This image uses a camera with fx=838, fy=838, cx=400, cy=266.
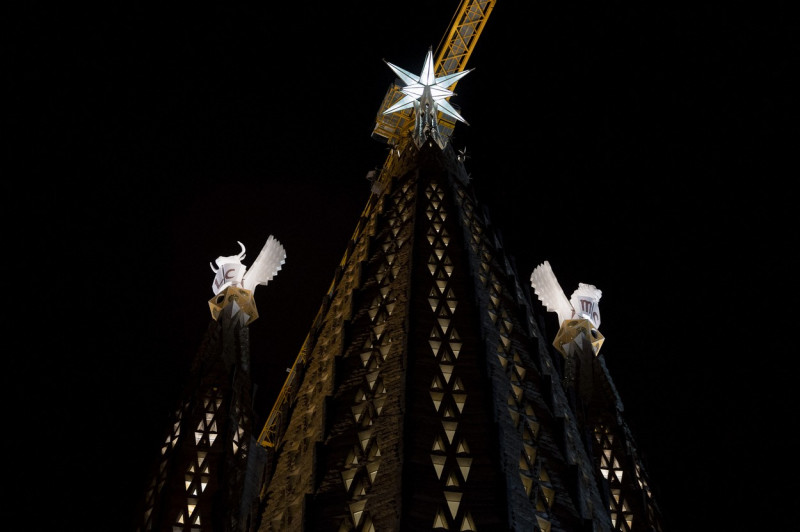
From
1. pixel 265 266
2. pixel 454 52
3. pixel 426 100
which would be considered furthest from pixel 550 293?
pixel 454 52

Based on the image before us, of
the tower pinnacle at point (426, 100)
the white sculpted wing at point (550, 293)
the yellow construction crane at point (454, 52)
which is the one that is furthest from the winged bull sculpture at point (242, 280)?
the yellow construction crane at point (454, 52)

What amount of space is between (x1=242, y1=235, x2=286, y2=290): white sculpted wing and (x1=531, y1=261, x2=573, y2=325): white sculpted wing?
10.1 meters

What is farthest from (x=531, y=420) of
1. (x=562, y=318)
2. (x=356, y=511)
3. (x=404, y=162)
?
(x=404, y=162)

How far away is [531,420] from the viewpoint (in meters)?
23.5

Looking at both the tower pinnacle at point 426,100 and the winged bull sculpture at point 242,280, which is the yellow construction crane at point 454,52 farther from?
the winged bull sculpture at point 242,280

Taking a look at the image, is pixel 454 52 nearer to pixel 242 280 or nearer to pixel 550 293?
pixel 550 293

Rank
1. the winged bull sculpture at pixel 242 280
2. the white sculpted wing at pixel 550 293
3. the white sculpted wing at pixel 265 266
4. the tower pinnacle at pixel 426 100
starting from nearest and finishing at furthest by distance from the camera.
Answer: the winged bull sculpture at pixel 242 280 → the white sculpted wing at pixel 265 266 → the white sculpted wing at pixel 550 293 → the tower pinnacle at pixel 426 100

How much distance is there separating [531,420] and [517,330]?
450cm

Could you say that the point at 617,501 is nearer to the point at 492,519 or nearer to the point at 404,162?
the point at 492,519

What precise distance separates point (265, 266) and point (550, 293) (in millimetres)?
10972

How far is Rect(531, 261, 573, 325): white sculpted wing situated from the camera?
31781 mm

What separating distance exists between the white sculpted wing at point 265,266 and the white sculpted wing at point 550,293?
1008 cm

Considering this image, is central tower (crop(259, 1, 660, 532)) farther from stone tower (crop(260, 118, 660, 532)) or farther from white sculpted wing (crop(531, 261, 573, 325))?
white sculpted wing (crop(531, 261, 573, 325))

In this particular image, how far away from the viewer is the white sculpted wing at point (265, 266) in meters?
30.8
